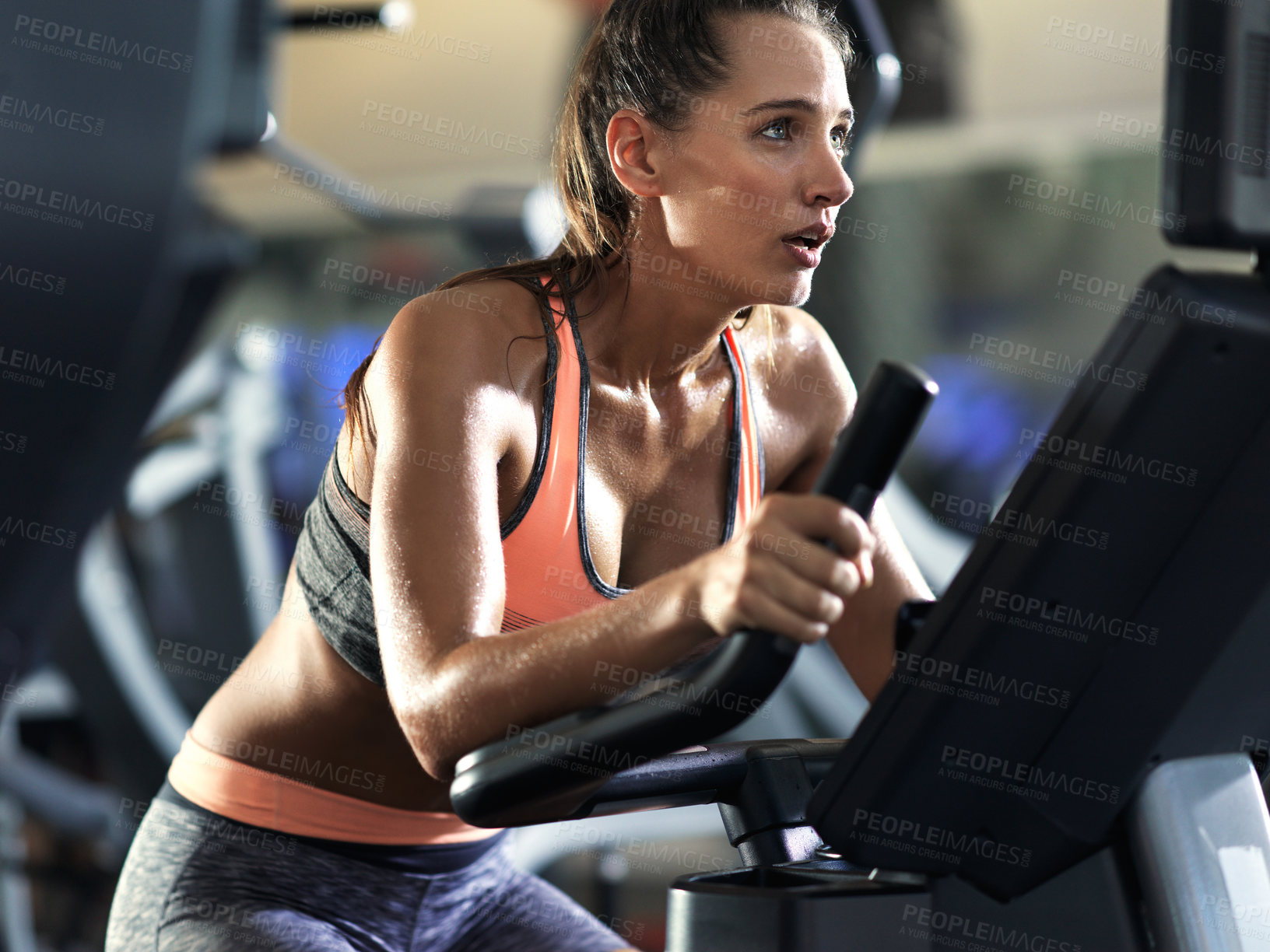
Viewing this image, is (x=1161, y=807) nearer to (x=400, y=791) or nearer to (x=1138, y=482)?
(x=1138, y=482)

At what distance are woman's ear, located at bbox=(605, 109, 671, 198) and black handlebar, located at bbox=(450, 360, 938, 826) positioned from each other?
1.71ft

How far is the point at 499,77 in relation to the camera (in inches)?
208

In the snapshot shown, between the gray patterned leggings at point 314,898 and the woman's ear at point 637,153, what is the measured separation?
667 mm

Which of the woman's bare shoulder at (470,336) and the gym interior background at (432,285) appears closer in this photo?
the woman's bare shoulder at (470,336)

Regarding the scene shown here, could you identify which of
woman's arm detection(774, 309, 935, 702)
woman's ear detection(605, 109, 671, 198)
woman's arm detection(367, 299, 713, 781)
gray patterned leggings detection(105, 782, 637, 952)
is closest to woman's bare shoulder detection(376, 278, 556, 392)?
woman's arm detection(367, 299, 713, 781)

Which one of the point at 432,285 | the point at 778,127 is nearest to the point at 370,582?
the point at 778,127

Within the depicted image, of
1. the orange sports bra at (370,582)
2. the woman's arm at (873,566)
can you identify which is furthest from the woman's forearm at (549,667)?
the woman's arm at (873,566)

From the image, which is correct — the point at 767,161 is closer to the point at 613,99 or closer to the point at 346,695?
the point at 613,99

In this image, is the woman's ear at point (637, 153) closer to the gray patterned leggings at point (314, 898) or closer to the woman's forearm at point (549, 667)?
the woman's forearm at point (549, 667)

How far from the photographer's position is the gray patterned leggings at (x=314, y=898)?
103 cm

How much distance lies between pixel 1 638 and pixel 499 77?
4102mm

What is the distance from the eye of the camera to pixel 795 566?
2.03 ft

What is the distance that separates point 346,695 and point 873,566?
0.52 metres

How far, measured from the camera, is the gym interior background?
2.55 metres
